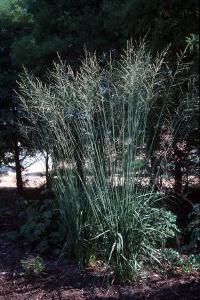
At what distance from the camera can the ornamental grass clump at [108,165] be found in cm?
355

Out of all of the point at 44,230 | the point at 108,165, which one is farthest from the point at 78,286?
the point at 44,230

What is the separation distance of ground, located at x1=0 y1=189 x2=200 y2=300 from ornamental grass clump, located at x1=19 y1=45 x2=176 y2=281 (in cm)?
13

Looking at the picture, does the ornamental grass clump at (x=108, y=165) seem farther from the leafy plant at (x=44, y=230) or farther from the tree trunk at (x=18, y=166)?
the tree trunk at (x=18, y=166)

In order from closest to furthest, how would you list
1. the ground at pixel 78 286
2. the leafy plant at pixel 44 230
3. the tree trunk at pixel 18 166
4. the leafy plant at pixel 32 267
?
the ground at pixel 78 286 < the leafy plant at pixel 32 267 < the leafy plant at pixel 44 230 < the tree trunk at pixel 18 166

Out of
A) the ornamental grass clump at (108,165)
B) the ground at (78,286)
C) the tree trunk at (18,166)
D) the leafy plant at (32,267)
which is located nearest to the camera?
the ground at (78,286)

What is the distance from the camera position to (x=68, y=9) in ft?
19.7

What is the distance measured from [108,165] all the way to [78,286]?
0.95 m

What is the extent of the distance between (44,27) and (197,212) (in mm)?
3572

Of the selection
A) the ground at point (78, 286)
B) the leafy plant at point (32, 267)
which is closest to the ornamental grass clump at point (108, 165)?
the ground at point (78, 286)

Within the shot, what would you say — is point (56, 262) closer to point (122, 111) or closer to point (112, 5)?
point (122, 111)

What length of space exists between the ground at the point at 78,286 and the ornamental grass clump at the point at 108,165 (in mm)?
130

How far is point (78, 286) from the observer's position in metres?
3.70

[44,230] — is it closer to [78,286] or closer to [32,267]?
[32,267]

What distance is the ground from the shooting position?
343 centimetres
